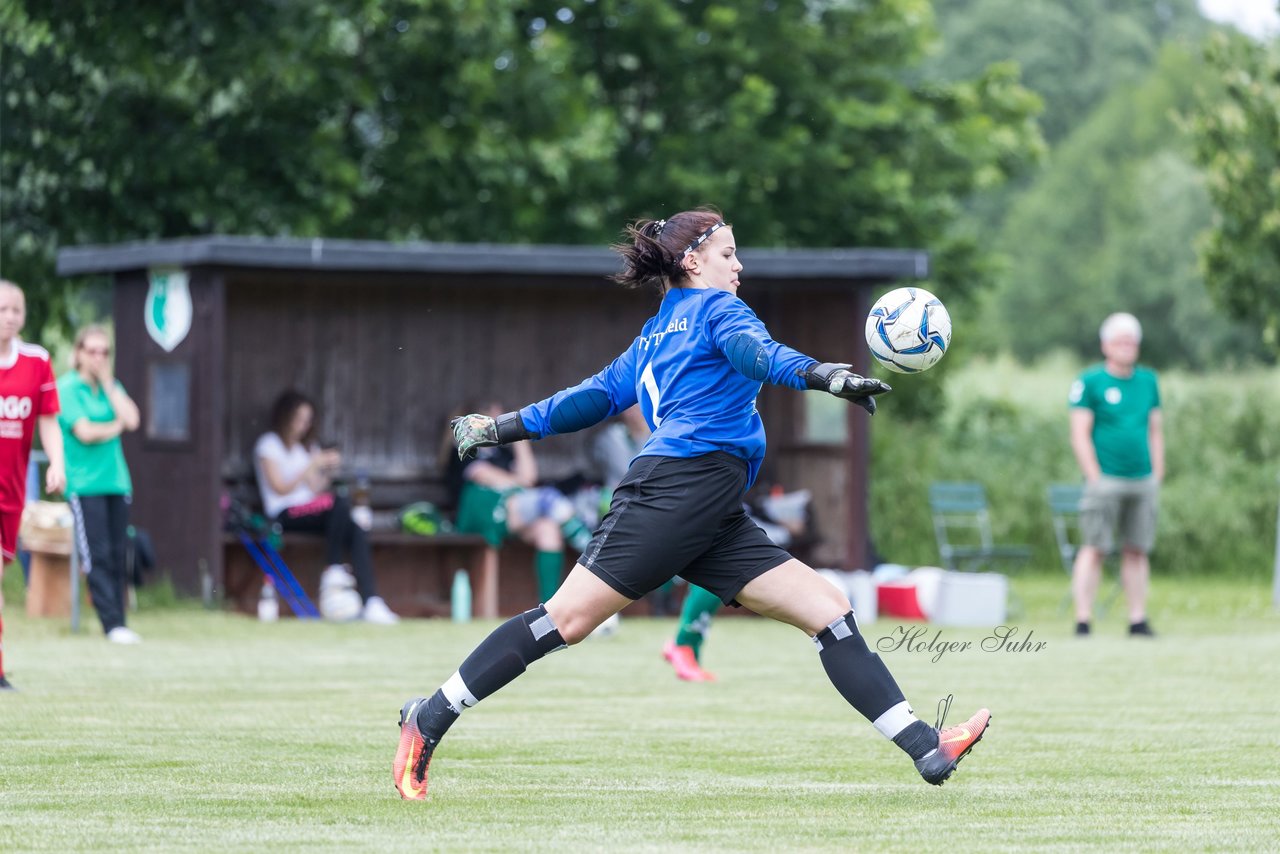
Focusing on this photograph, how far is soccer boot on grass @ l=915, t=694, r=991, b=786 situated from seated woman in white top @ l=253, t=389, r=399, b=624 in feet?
29.8

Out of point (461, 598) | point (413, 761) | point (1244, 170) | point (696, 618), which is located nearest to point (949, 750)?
point (413, 761)

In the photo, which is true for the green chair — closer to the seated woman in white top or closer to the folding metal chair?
the seated woman in white top

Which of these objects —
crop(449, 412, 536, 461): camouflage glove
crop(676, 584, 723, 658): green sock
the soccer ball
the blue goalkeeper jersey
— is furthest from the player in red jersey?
the soccer ball

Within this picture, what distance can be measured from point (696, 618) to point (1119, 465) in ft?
14.8

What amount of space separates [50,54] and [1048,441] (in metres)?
11.9

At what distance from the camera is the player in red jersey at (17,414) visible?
947 cm

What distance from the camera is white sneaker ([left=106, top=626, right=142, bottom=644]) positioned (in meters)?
12.8

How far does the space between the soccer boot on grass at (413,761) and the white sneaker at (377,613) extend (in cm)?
878

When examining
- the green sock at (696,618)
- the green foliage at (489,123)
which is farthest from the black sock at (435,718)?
the green foliage at (489,123)

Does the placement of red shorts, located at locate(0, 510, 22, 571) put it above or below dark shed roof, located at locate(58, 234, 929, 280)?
below

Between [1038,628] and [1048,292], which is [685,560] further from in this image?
[1048,292]

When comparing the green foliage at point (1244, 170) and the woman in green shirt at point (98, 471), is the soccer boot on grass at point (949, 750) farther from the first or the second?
the green foliage at point (1244, 170)

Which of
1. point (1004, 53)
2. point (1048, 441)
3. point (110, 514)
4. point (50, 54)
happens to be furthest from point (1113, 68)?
point (110, 514)

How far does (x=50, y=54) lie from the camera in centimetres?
1995
